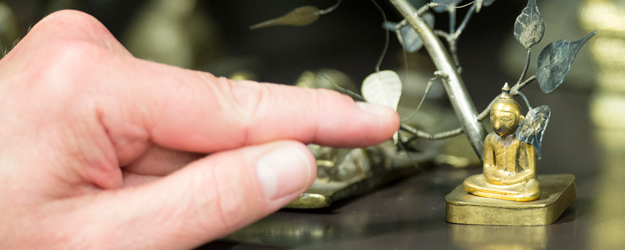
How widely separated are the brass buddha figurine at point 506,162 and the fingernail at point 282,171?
0.76ft

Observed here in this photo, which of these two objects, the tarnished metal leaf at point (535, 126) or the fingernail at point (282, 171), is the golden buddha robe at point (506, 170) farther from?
the fingernail at point (282, 171)

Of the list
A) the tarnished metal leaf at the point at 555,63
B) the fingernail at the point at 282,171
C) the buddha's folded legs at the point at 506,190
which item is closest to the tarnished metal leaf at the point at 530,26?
the tarnished metal leaf at the point at 555,63

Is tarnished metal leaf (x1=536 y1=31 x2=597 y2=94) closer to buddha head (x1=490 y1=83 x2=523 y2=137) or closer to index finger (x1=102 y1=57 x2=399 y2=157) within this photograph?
buddha head (x1=490 y1=83 x2=523 y2=137)

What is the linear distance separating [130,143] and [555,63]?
44cm

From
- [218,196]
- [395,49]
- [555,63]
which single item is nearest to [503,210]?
[555,63]

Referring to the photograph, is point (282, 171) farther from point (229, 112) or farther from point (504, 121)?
point (504, 121)

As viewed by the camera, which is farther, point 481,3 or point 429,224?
point 481,3

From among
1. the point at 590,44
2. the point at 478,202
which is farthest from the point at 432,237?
the point at 590,44

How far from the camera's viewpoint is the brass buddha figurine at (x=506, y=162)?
56 centimetres

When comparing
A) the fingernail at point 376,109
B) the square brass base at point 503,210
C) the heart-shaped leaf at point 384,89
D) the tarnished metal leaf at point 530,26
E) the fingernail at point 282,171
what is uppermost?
the tarnished metal leaf at point 530,26

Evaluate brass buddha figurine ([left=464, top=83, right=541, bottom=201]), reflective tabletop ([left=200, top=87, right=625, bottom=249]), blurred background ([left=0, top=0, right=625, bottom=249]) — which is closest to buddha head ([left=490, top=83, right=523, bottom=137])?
brass buddha figurine ([left=464, top=83, right=541, bottom=201])

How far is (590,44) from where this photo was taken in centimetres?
92

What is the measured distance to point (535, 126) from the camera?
543 millimetres

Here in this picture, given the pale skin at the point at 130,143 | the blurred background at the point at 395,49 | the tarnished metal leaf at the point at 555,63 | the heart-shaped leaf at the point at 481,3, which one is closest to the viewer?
the pale skin at the point at 130,143
